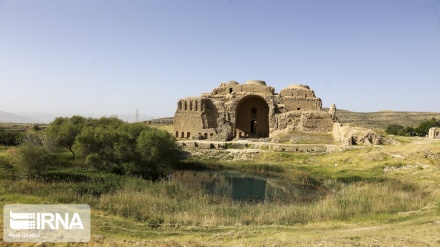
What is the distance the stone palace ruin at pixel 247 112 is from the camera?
114 ft

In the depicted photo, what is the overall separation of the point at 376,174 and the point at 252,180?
837 cm

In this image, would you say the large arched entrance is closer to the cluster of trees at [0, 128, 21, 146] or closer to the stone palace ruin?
the stone palace ruin

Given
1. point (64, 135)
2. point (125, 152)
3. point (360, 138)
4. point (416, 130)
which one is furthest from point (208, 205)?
point (416, 130)

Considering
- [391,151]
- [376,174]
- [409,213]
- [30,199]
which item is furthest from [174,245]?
[391,151]

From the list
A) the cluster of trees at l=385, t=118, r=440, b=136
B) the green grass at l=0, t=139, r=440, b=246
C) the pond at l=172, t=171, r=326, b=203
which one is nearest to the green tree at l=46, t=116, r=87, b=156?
the green grass at l=0, t=139, r=440, b=246

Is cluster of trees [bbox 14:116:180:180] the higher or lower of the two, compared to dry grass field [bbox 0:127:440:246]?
higher

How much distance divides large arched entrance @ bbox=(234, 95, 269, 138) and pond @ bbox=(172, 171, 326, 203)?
15488 mm

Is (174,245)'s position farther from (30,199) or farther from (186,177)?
(186,177)

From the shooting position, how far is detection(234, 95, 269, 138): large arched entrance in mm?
40156

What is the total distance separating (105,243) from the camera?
348 inches

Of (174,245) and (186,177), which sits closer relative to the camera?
(174,245)

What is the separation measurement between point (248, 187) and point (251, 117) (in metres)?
20.5

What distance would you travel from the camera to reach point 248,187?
68.9ft

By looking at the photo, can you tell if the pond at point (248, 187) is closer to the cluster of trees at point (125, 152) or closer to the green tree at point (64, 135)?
the cluster of trees at point (125, 152)
